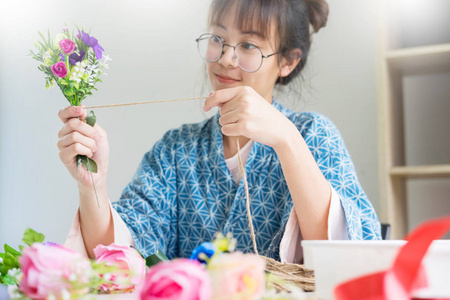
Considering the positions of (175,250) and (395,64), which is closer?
(175,250)

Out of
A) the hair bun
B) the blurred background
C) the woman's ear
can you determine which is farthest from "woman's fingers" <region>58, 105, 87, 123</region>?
the blurred background

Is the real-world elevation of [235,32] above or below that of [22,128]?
above

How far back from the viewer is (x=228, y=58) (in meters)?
1.25

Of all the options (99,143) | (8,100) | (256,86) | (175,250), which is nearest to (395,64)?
(256,86)

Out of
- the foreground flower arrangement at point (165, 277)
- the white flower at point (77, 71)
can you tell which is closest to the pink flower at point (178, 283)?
the foreground flower arrangement at point (165, 277)

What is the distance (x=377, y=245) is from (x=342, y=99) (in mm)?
1583

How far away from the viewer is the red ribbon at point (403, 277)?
308 millimetres

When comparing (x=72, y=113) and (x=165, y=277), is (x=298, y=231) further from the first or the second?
(x=165, y=277)

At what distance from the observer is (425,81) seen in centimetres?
191

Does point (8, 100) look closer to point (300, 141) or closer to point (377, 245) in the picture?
point (300, 141)

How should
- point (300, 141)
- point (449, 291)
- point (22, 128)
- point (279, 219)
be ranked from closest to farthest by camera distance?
1. point (449, 291)
2. point (300, 141)
3. point (279, 219)
4. point (22, 128)

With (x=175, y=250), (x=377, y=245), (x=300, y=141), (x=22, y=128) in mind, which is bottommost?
(x=175, y=250)

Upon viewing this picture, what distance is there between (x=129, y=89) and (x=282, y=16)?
0.93 m

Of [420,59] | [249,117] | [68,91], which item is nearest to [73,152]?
[68,91]
